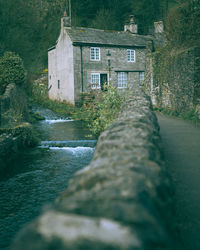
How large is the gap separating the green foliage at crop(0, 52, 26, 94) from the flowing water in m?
5.93

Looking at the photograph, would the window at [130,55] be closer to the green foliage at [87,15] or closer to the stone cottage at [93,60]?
the stone cottage at [93,60]

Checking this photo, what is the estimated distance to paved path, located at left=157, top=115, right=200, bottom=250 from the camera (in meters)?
2.91

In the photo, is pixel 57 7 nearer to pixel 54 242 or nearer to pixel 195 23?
pixel 195 23

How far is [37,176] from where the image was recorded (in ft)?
24.0

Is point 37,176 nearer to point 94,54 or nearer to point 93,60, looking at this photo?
point 93,60

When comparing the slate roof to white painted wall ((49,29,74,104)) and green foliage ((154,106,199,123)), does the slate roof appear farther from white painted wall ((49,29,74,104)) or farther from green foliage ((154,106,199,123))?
green foliage ((154,106,199,123))

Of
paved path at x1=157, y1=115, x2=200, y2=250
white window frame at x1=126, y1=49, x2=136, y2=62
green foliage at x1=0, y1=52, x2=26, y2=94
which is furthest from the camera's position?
white window frame at x1=126, y1=49, x2=136, y2=62

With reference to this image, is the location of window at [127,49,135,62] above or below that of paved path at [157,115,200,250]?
above

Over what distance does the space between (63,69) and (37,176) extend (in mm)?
20082

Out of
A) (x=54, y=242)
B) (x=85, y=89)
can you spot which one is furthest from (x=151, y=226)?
(x=85, y=89)

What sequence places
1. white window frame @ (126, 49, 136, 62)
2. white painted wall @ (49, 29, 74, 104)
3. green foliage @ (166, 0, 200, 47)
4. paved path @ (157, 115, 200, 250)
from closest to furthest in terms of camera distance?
paved path @ (157, 115, 200, 250) < green foliage @ (166, 0, 200, 47) < white painted wall @ (49, 29, 74, 104) < white window frame @ (126, 49, 136, 62)

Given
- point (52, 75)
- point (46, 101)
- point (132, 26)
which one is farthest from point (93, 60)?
point (132, 26)

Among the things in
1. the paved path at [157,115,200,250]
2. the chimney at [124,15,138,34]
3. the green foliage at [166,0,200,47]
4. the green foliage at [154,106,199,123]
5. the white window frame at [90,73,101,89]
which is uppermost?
the chimney at [124,15,138,34]

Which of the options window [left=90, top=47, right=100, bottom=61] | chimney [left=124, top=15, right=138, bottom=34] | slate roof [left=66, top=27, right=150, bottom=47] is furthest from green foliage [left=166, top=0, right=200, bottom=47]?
chimney [left=124, top=15, right=138, bottom=34]
